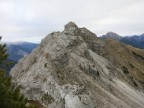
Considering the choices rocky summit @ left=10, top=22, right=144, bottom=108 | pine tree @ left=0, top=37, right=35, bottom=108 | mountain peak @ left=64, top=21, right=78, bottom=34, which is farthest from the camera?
mountain peak @ left=64, top=21, right=78, bottom=34

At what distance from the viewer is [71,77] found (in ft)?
219

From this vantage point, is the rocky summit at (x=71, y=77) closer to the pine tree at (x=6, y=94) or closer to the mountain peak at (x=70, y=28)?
the mountain peak at (x=70, y=28)

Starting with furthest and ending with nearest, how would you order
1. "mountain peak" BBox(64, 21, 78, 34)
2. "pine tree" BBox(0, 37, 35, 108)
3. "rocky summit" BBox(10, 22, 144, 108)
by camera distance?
1. "mountain peak" BBox(64, 21, 78, 34)
2. "rocky summit" BBox(10, 22, 144, 108)
3. "pine tree" BBox(0, 37, 35, 108)

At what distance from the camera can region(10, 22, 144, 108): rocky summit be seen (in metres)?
59.8

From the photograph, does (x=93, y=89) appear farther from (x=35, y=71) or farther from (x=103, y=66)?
(x=103, y=66)

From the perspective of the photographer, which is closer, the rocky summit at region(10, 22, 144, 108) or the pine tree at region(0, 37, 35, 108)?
the pine tree at region(0, 37, 35, 108)

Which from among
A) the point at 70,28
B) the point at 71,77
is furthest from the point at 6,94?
the point at 70,28

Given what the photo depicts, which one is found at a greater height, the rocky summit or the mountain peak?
the mountain peak

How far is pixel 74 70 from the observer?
70125 mm

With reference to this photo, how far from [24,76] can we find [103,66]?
77.3 feet

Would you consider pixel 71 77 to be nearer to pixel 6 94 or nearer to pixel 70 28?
pixel 70 28

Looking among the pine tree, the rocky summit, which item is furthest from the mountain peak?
the pine tree

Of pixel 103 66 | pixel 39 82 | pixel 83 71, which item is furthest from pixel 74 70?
pixel 103 66

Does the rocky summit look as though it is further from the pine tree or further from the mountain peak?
the pine tree
